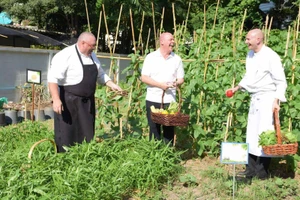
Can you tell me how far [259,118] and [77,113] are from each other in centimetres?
182

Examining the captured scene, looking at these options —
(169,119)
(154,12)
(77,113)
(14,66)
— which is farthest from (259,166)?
(154,12)

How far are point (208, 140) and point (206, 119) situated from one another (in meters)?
0.27

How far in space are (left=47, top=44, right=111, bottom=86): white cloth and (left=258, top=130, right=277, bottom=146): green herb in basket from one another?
1.81 m

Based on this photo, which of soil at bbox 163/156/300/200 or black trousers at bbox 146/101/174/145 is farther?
black trousers at bbox 146/101/174/145

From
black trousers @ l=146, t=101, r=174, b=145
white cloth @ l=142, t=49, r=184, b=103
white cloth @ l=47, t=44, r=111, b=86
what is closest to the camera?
white cloth @ l=47, t=44, r=111, b=86

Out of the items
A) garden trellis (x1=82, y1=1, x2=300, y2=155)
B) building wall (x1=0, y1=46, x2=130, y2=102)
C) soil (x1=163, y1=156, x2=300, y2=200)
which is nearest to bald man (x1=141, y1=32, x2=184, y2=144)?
garden trellis (x1=82, y1=1, x2=300, y2=155)

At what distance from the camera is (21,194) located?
9.53 feet

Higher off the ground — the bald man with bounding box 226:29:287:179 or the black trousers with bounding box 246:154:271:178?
the bald man with bounding box 226:29:287:179

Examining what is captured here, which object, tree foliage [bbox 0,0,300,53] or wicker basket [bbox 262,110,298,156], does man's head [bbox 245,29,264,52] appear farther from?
tree foliage [bbox 0,0,300,53]

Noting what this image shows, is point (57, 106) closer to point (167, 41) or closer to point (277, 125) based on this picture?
point (167, 41)

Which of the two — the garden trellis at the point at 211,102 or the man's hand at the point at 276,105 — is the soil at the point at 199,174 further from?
the man's hand at the point at 276,105

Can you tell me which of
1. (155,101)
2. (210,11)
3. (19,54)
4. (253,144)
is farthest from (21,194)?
(210,11)

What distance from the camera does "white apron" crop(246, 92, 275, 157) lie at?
13.0ft

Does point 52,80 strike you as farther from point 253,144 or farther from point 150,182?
point 253,144
